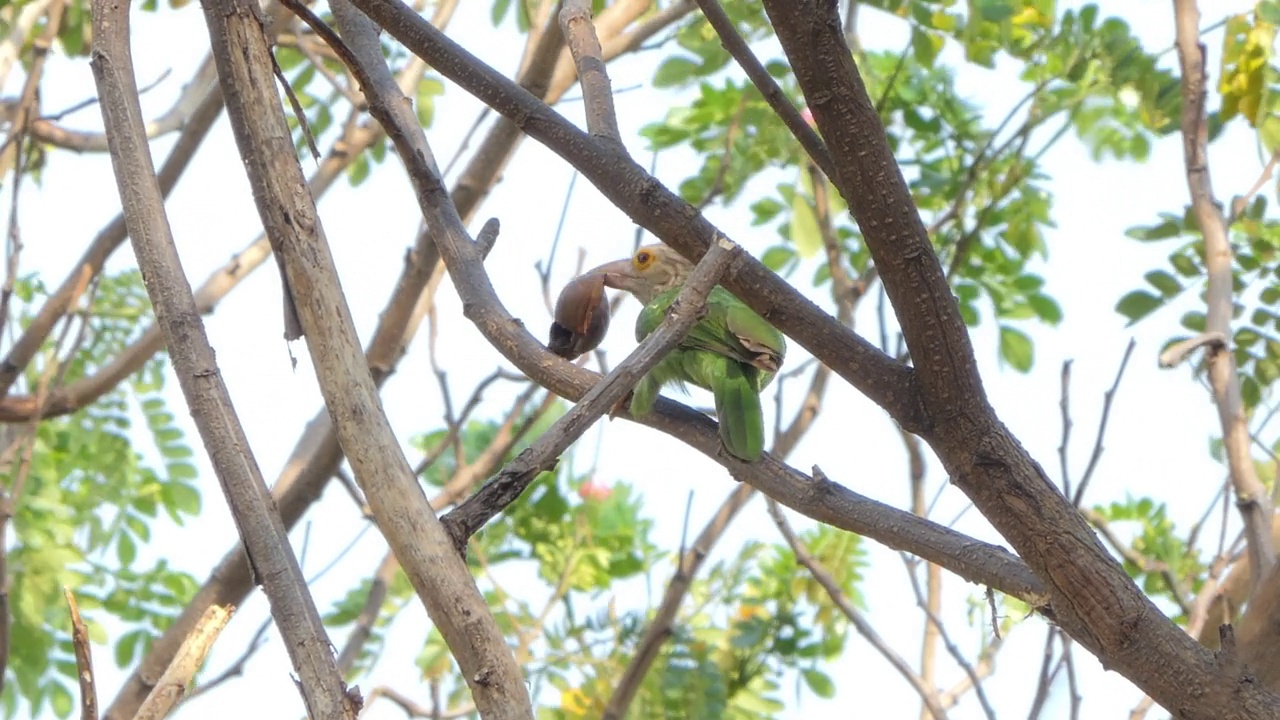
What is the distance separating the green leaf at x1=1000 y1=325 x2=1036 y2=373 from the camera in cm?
464

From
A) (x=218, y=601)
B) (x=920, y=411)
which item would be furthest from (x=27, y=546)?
(x=920, y=411)

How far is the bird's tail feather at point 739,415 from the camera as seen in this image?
244 centimetres

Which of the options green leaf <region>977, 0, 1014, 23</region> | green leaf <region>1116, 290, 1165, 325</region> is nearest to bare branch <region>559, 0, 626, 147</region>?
green leaf <region>977, 0, 1014, 23</region>

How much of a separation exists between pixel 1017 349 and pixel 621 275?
2.02 meters

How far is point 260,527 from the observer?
1549 millimetres

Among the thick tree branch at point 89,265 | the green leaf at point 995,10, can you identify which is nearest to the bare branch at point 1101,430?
the green leaf at point 995,10

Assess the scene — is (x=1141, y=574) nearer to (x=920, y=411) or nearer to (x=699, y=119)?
(x=699, y=119)

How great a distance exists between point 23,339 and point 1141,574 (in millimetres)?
3806

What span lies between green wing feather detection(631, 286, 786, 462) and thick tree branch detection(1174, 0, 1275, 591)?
1.06 m

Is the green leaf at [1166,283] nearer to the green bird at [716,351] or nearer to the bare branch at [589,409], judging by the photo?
the green bird at [716,351]

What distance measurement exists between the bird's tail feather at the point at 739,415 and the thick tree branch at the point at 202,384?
105cm

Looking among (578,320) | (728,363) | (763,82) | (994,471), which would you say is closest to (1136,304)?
(728,363)

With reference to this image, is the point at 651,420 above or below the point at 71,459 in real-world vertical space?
below

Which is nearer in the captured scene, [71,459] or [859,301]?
[859,301]
